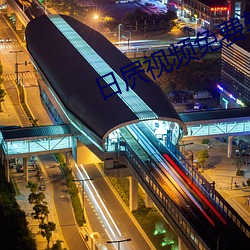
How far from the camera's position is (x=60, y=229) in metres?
73.8

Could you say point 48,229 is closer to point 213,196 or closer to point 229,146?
point 213,196

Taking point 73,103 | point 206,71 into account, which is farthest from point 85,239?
point 206,71

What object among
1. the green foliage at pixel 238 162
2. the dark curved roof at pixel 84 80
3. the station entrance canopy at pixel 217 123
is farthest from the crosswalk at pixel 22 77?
the green foliage at pixel 238 162

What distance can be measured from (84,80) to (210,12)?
56.7m

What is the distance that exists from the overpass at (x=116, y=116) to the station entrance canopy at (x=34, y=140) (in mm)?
1532

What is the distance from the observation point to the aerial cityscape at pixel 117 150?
70312 mm

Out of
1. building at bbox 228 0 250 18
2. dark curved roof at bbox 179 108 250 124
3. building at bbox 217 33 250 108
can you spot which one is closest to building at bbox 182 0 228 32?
building at bbox 228 0 250 18

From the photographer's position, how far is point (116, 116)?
77.2 meters

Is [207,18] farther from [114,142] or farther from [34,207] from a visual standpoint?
[34,207]

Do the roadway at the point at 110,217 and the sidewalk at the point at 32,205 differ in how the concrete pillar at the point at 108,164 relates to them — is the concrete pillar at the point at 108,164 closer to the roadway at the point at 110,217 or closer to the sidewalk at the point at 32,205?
the roadway at the point at 110,217

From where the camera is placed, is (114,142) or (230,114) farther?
(230,114)

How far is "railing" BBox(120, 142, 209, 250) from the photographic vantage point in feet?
211

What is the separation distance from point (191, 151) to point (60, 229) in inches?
867

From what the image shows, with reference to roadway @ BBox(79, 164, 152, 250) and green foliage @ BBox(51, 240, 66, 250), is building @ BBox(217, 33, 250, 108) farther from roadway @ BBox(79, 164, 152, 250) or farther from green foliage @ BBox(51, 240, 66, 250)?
green foliage @ BBox(51, 240, 66, 250)
